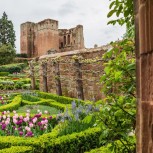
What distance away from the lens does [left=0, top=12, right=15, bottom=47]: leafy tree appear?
4531cm

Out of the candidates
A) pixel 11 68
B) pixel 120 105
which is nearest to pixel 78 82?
pixel 120 105

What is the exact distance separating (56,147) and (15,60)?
3808 cm

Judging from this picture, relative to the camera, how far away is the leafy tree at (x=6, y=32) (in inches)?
1784

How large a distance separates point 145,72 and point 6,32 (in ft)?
151

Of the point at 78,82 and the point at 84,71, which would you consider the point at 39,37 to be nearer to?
the point at 84,71

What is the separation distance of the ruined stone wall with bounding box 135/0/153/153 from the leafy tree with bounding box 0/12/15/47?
45.4 m

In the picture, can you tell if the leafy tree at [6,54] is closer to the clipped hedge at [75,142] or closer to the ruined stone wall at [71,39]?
the ruined stone wall at [71,39]

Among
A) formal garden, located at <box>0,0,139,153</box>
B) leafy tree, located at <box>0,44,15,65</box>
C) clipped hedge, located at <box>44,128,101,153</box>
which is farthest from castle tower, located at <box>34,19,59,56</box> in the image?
clipped hedge, located at <box>44,128,101,153</box>

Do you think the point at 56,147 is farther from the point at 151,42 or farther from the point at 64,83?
the point at 64,83

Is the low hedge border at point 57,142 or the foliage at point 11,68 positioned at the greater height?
the foliage at point 11,68

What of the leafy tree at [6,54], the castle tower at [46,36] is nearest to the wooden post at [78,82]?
the leafy tree at [6,54]

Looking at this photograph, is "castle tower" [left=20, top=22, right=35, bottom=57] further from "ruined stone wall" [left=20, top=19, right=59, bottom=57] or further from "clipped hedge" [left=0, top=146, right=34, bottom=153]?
"clipped hedge" [left=0, top=146, right=34, bottom=153]

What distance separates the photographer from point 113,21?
2424 mm

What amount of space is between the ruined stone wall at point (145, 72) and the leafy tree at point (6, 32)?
149 ft
